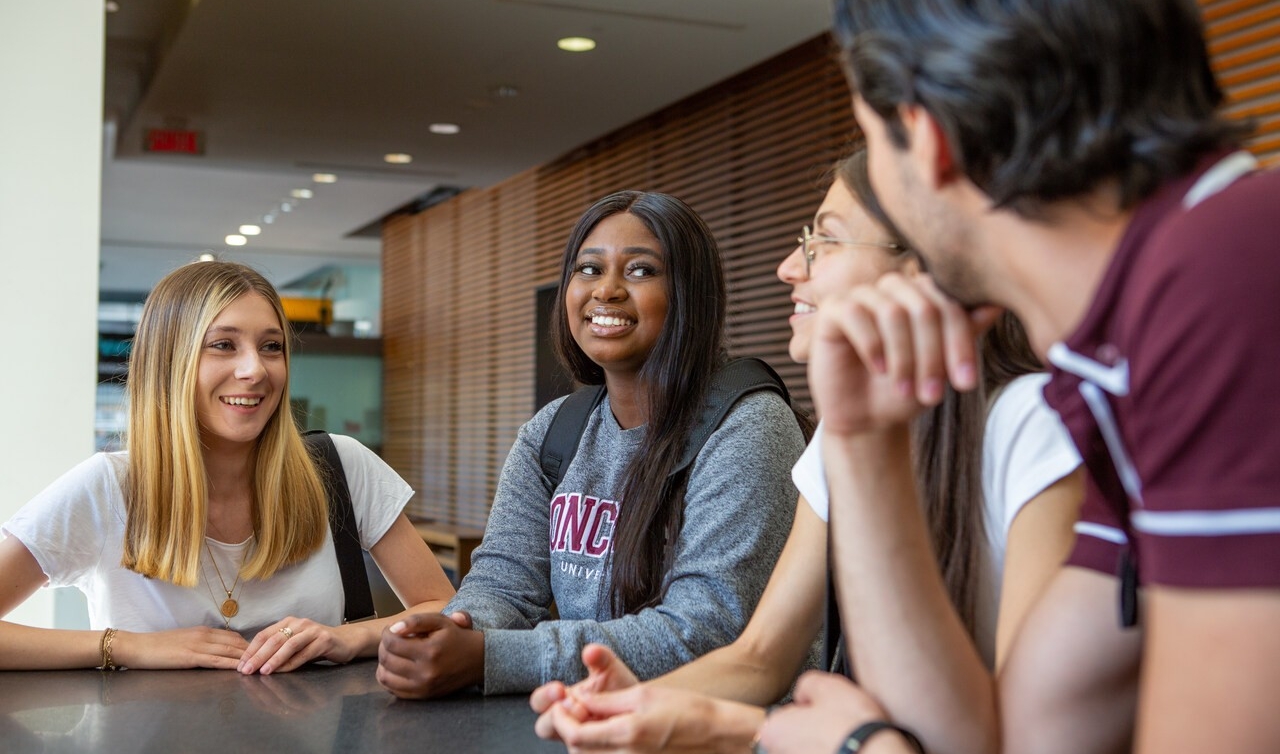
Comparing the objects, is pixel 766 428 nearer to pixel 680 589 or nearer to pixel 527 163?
pixel 680 589

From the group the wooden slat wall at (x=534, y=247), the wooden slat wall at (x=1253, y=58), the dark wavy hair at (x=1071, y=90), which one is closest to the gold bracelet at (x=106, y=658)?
the dark wavy hair at (x=1071, y=90)

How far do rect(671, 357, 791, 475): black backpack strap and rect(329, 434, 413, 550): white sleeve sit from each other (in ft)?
2.44

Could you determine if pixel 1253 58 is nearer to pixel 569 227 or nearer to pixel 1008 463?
pixel 1008 463

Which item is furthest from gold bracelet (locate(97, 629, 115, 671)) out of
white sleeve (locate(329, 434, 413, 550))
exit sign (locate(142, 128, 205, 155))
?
exit sign (locate(142, 128, 205, 155))

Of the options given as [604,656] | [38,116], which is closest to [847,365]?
[604,656]

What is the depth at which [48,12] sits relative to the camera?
132 inches

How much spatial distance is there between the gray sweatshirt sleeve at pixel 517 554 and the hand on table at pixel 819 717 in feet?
2.96

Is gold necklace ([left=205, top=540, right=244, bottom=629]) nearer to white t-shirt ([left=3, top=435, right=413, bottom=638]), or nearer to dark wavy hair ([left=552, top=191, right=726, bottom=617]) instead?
white t-shirt ([left=3, top=435, right=413, bottom=638])

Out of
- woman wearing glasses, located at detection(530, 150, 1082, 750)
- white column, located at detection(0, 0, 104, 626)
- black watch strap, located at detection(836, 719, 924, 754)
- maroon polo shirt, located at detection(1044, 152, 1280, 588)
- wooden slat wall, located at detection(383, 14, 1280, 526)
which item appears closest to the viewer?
maroon polo shirt, located at detection(1044, 152, 1280, 588)

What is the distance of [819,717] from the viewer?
107 cm

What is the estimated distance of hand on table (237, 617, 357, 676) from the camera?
1778 mm

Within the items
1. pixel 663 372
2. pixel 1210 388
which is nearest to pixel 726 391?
pixel 663 372

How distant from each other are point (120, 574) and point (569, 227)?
21.3 ft

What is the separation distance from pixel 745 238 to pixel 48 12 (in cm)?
375
